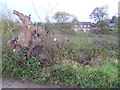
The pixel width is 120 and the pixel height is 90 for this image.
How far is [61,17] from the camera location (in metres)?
4.78

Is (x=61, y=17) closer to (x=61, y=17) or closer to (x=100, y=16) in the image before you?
(x=61, y=17)

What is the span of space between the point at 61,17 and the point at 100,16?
4.78 feet

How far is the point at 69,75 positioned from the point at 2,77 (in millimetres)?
1634

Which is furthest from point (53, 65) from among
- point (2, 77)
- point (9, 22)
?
point (9, 22)

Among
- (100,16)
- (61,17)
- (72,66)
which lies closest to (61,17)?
(61,17)

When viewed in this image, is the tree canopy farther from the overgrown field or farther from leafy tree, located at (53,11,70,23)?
A: the overgrown field

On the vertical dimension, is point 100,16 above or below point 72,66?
above

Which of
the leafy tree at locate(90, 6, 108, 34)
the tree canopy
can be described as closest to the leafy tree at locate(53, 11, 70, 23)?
the tree canopy

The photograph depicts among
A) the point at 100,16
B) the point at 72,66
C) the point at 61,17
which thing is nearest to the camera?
the point at 72,66

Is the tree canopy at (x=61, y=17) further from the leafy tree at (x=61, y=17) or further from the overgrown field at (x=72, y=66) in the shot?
the overgrown field at (x=72, y=66)

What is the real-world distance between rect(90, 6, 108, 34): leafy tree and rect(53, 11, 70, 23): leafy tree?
963mm

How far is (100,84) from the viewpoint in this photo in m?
2.79

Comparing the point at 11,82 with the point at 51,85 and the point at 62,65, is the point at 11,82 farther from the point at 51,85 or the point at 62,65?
the point at 62,65

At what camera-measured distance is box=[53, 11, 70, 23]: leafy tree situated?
470 centimetres
